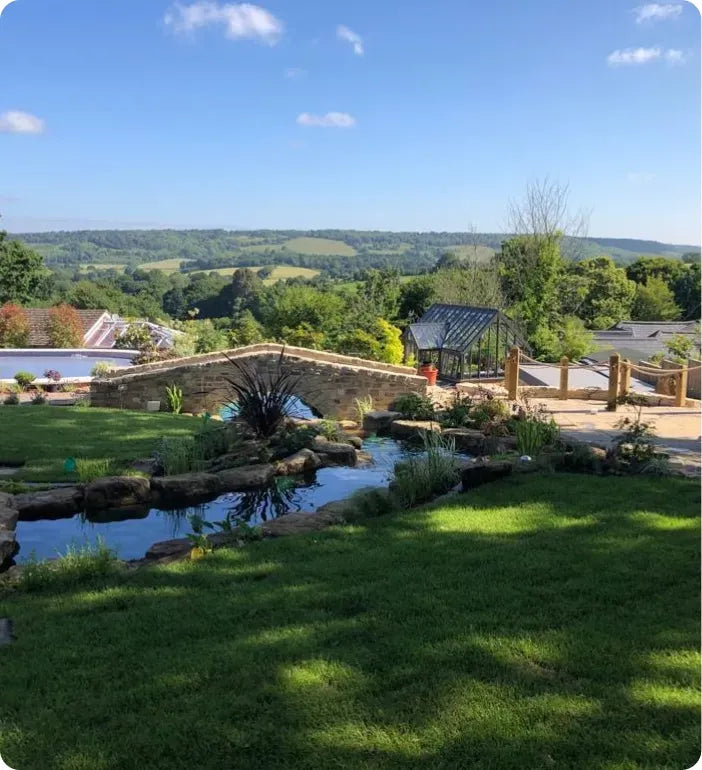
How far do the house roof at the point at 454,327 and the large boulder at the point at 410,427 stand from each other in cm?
595

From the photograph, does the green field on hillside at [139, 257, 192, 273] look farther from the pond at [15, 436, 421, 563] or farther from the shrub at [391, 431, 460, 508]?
the shrub at [391, 431, 460, 508]

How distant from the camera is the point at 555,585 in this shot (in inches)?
128

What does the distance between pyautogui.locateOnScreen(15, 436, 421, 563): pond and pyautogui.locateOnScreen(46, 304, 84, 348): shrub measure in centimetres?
1429

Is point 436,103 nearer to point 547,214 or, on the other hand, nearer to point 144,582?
point 144,582

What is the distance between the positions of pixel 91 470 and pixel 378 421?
4241 millimetres

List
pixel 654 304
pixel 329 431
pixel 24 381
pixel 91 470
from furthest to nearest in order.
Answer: pixel 654 304 < pixel 24 381 < pixel 329 431 < pixel 91 470

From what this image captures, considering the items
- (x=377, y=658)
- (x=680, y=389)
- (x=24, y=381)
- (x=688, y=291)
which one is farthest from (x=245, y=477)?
(x=688, y=291)

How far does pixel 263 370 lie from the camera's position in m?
11.8

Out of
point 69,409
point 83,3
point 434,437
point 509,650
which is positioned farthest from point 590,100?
point 69,409

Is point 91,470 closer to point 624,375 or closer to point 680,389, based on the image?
point 624,375

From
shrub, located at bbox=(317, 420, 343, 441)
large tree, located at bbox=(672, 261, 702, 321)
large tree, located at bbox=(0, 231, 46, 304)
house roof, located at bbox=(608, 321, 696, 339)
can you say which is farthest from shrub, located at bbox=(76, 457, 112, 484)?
large tree, located at bbox=(672, 261, 702, 321)

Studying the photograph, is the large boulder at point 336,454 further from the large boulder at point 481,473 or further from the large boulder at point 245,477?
the large boulder at point 481,473

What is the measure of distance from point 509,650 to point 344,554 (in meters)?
1.41

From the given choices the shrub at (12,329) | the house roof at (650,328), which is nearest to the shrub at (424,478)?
the shrub at (12,329)
